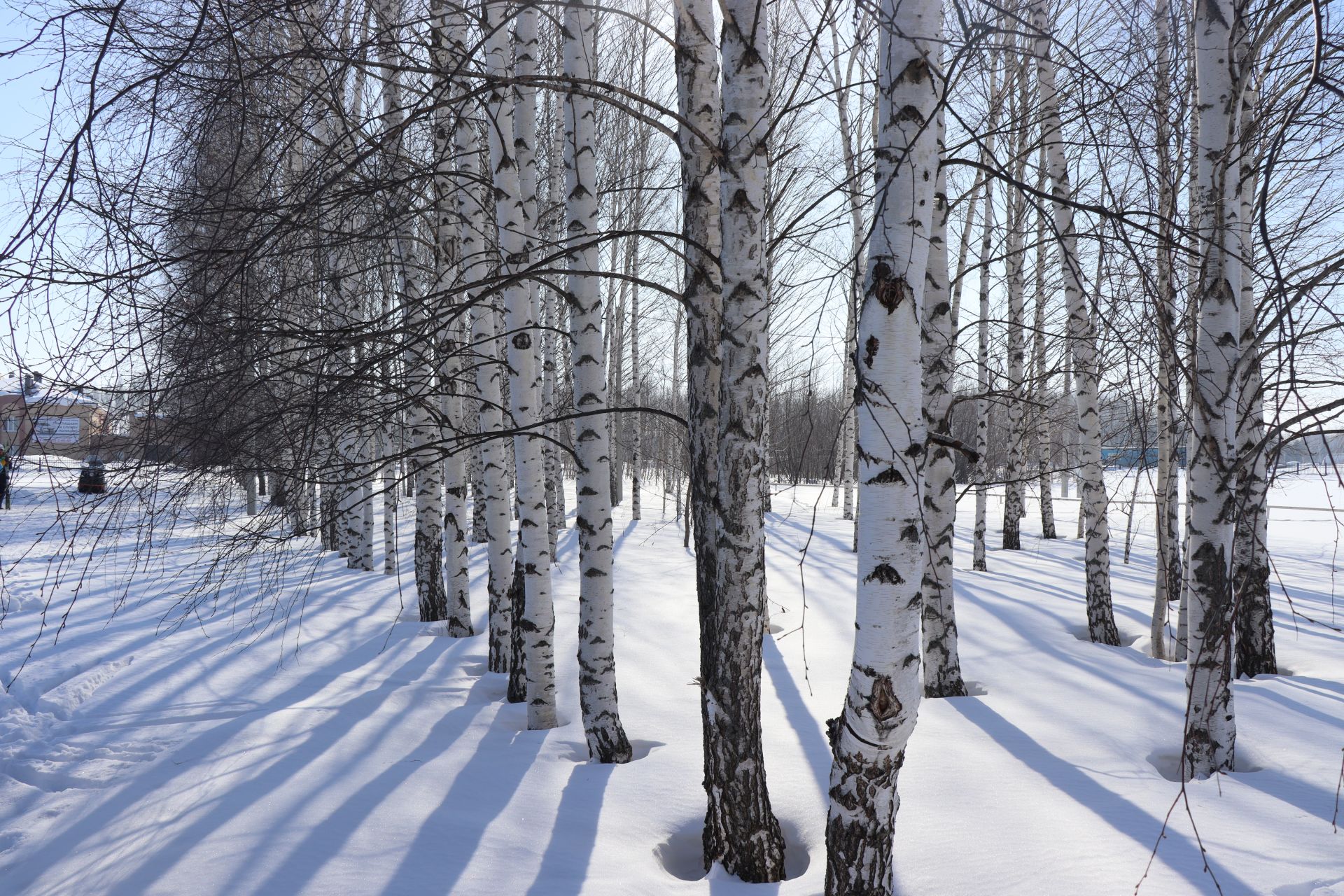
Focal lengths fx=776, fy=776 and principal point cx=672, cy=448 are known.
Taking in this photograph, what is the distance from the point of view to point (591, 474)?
4359 mm

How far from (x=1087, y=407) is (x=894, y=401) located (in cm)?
608

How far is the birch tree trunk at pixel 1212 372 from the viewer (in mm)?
3787

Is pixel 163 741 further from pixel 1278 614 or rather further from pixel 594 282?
pixel 1278 614

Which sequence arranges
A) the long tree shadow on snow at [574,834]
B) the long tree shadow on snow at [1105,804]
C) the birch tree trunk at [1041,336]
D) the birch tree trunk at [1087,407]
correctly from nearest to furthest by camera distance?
the long tree shadow on snow at [1105,804] < the long tree shadow on snow at [574,834] < the birch tree trunk at [1087,407] < the birch tree trunk at [1041,336]

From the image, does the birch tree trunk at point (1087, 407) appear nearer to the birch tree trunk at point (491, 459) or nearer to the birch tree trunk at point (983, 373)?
the birch tree trunk at point (983, 373)

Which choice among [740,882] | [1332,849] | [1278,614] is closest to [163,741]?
[740,882]

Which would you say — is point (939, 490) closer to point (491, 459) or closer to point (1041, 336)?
point (491, 459)

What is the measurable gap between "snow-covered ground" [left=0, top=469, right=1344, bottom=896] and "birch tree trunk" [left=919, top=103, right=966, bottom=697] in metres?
0.33

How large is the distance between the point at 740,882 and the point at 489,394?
12.6 feet

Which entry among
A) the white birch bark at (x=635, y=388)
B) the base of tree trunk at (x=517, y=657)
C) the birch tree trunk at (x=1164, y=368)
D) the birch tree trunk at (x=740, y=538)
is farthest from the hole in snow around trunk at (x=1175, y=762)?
the white birch bark at (x=635, y=388)

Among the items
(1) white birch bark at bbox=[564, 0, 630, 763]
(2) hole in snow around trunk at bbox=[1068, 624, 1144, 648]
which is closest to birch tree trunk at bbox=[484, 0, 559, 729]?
(1) white birch bark at bbox=[564, 0, 630, 763]

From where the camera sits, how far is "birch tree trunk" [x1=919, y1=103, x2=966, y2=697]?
522 cm

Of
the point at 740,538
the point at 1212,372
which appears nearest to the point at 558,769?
the point at 740,538

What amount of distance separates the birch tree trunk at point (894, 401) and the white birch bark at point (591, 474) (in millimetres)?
2010
